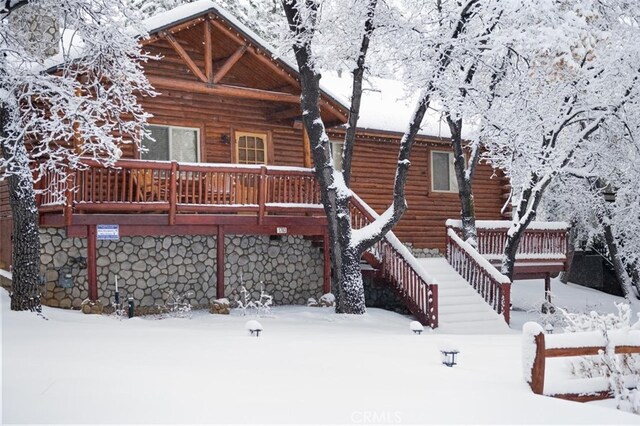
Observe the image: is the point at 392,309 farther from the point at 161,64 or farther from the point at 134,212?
the point at 161,64

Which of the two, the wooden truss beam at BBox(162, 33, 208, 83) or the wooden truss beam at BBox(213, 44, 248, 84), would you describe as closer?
the wooden truss beam at BBox(162, 33, 208, 83)

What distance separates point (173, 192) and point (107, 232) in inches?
61.0

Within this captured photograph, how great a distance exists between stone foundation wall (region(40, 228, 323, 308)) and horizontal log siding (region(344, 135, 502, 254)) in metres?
4.89

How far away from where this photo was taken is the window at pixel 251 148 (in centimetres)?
1847

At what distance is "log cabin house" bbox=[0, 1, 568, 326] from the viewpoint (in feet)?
45.6

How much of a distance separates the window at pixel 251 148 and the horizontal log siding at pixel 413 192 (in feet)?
12.5

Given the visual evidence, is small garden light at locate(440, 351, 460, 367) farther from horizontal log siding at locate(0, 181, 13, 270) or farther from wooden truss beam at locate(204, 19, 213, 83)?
horizontal log siding at locate(0, 181, 13, 270)

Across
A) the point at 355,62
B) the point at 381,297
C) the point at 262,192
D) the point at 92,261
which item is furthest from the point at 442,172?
the point at 92,261

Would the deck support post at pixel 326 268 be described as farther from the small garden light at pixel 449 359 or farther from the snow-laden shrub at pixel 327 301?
the small garden light at pixel 449 359

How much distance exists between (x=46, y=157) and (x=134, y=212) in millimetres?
2639

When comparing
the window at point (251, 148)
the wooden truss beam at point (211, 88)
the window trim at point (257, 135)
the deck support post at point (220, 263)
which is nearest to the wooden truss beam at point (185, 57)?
the wooden truss beam at point (211, 88)

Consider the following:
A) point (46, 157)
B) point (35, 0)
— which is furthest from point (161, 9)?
point (35, 0)

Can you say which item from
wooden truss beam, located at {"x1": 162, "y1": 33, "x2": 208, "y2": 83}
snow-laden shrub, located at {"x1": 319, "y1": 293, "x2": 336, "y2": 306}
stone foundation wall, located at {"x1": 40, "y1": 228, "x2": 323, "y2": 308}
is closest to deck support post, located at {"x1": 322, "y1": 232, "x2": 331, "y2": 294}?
snow-laden shrub, located at {"x1": 319, "y1": 293, "x2": 336, "y2": 306}

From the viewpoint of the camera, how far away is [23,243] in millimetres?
12133
